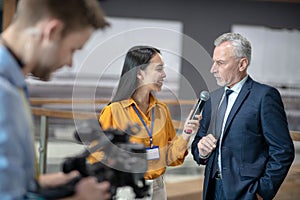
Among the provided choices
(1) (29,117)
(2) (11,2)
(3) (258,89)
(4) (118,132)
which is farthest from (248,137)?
(2) (11,2)

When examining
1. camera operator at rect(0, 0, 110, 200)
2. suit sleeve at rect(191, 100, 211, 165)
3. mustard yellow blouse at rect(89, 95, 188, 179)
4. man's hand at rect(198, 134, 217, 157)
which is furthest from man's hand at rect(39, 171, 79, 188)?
suit sleeve at rect(191, 100, 211, 165)

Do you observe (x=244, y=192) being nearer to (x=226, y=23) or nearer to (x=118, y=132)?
(x=118, y=132)

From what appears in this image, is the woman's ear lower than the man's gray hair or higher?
lower

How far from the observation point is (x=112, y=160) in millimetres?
1317

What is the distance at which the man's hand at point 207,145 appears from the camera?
2301 millimetres

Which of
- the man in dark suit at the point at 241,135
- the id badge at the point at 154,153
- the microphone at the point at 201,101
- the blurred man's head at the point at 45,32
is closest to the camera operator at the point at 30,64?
the blurred man's head at the point at 45,32

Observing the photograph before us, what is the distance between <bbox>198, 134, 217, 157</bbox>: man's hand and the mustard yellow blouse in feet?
0.24

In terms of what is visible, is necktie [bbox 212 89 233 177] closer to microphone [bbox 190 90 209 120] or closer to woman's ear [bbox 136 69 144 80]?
microphone [bbox 190 90 209 120]

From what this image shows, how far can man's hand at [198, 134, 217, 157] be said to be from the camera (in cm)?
230

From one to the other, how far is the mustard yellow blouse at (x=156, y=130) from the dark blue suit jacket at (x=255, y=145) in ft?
0.70

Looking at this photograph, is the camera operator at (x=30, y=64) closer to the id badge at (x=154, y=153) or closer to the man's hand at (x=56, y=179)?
the man's hand at (x=56, y=179)

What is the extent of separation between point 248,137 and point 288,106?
6.15 metres

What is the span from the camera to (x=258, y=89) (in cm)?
229

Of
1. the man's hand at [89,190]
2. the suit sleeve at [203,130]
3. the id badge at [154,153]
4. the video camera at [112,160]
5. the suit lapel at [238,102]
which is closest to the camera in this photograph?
the man's hand at [89,190]
